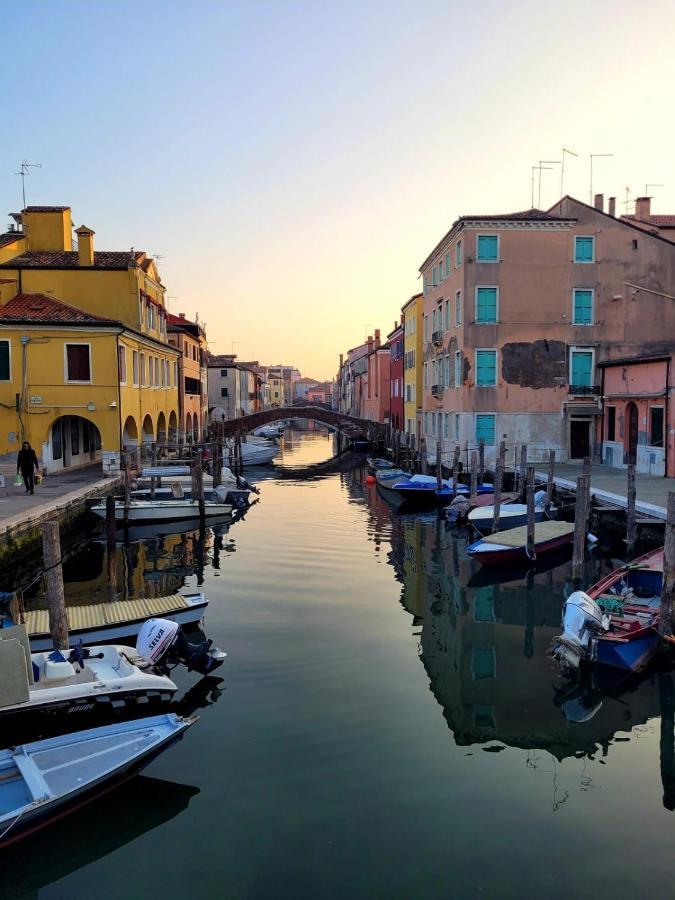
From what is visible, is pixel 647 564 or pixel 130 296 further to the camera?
pixel 130 296

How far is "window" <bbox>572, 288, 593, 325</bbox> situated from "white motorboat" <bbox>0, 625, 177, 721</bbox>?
28.4m

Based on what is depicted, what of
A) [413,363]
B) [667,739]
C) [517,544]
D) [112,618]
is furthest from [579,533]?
Result: [413,363]

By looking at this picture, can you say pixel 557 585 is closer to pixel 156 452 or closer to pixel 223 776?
pixel 223 776

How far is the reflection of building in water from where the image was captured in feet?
31.7

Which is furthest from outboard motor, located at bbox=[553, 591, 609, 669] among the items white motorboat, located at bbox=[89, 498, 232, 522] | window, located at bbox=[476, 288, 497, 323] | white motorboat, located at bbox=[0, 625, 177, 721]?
window, located at bbox=[476, 288, 497, 323]

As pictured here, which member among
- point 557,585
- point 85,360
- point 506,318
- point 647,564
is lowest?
point 557,585

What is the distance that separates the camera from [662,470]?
26.5 m

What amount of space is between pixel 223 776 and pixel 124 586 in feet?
33.7

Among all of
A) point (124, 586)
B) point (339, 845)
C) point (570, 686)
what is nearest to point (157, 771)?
point (339, 845)

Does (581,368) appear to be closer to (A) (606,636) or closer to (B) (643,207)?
(B) (643,207)

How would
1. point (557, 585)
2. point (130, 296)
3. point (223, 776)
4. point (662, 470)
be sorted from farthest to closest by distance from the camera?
1. point (130, 296)
2. point (662, 470)
3. point (557, 585)
4. point (223, 776)

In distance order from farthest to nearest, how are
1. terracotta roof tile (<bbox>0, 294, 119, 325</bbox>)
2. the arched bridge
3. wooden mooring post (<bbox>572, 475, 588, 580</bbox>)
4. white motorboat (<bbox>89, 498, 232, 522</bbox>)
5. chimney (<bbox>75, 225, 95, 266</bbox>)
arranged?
the arched bridge, chimney (<bbox>75, 225, 95, 266</bbox>), terracotta roof tile (<bbox>0, 294, 119, 325</bbox>), white motorboat (<bbox>89, 498, 232, 522</bbox>), wooden mooring post (<bbox>572, 475, 588, 580</bbox>)

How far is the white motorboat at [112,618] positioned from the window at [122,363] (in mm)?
16242

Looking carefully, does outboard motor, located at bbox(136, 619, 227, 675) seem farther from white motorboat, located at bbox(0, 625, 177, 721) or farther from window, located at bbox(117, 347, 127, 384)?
window, located at bbox(117, 347, 127, 384)
